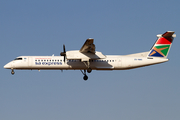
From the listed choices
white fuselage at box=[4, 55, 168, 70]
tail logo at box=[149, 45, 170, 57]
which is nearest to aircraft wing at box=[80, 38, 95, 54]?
white fuselage at box=[4, 55, 168, 70]

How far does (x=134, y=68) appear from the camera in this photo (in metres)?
37.8

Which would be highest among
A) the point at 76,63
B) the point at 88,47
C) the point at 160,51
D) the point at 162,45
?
the point at 162,45

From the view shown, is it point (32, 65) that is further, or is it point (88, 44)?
point (32, 65)

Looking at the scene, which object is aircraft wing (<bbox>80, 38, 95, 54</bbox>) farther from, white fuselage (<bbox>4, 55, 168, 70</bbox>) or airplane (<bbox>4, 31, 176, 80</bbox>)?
white fuselage (<bbox>4, 55, 168, 70</bbox>)

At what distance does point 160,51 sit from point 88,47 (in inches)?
375

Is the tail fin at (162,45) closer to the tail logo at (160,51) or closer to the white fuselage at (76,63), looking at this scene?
the tail logo at (160,51)

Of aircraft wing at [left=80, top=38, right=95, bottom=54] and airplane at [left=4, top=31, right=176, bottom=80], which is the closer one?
aircraft wing at [left=80, top=38, right=95, bottom=54]

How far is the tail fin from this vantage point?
38094 mm

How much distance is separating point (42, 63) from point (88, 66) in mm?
5465

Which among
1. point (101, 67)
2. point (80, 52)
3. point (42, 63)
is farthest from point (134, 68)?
point (42, 63)

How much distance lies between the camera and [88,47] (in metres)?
34.6

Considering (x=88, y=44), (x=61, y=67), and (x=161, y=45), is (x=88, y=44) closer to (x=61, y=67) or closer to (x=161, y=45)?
(x=61, y=67)

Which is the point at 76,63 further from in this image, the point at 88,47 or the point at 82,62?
the point at 88,47

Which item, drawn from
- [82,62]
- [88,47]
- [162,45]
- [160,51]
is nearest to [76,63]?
[82,62]
